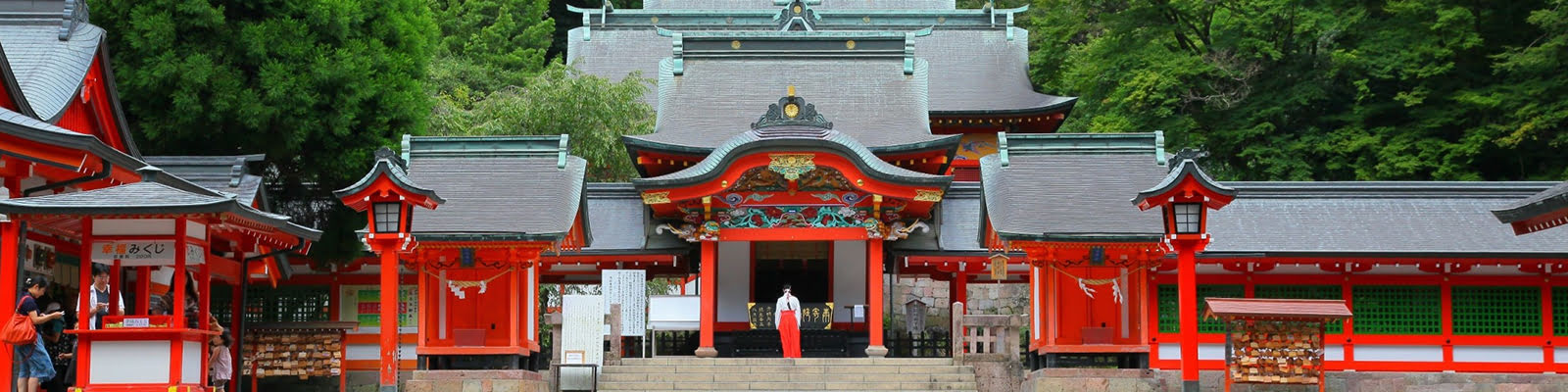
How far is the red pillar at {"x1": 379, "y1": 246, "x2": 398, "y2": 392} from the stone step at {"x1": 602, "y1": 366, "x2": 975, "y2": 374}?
297 cm

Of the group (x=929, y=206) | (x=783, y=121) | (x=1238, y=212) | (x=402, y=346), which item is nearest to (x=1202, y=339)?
(x=1238, y=212)

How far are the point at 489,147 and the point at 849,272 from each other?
6052 mm

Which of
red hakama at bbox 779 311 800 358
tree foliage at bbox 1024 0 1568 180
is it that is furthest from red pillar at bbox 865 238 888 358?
tree foliage at bbox 1024 0 1568 180

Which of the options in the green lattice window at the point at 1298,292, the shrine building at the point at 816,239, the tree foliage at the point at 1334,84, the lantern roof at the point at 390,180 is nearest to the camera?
the lantern roof at the point at 390,180

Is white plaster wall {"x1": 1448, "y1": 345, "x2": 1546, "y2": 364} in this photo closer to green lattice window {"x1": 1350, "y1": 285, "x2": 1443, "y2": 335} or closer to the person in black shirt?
green lattice window {"x1": 1350, "y1": 285, "x2": 1443, "y2": 335}

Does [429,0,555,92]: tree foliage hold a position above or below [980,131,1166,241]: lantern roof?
above

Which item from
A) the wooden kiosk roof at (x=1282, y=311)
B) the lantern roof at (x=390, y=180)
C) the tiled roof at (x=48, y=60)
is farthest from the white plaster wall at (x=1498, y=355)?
the tiled roof at (x=48, y=60)

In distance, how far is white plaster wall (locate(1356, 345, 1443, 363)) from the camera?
2375 centimetres

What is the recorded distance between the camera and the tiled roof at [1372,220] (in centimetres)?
2344

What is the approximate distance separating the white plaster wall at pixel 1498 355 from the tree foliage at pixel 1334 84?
366 inches

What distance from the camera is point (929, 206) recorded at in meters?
24.6

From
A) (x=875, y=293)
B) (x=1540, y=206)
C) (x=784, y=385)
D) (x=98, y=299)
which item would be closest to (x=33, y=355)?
(x=98, y=299)

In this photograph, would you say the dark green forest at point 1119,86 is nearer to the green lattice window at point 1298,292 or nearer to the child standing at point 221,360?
the child standing at point 221,360

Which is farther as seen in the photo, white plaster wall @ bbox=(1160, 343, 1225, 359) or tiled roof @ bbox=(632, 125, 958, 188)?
white plaster wall @ bbox=(1160, 343, 1225, 359)
